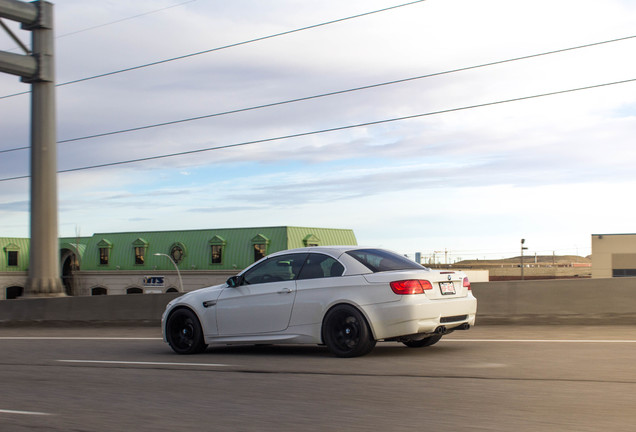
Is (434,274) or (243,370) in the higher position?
(434,274)

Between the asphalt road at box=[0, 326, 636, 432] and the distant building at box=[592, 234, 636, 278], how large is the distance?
6335 centimetres

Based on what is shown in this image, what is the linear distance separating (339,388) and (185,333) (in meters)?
4.54

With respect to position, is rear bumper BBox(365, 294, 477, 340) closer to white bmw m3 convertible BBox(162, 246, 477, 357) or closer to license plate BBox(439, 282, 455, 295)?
white bmw m3 convertible BBox(162, 246, 477, 357)

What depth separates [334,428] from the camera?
582cm

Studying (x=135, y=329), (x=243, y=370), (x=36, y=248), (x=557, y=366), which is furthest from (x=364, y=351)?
(x=36, y=248)

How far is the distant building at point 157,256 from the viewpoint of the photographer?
258ft

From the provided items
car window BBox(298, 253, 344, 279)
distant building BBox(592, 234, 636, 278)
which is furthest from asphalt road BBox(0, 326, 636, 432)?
distant building BBox(592, 234, 636, 278)

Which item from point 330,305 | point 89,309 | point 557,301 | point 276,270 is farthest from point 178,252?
point 330,305

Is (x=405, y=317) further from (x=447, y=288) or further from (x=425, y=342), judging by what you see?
(x=425, y=342)

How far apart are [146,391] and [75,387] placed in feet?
3.05

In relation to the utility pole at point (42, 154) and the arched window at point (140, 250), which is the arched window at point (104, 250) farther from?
the utility pole at point (42, 154)

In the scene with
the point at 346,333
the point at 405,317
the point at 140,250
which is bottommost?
the point at 346,333

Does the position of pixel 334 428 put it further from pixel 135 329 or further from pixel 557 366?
pixel 135 329

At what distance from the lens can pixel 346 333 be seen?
10016 millimetres
